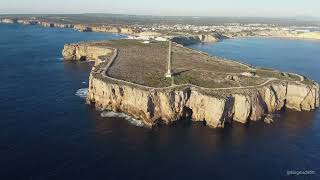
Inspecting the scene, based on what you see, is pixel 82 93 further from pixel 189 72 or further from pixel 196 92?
pixel 196 92

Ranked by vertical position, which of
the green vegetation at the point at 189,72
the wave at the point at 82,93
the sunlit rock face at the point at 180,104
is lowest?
the wave at the point at 82,93

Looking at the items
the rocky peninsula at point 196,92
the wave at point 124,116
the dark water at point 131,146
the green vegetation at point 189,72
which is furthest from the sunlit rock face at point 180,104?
the green vegetation at point 189,72

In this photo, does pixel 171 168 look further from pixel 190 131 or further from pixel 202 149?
pixel 190 131

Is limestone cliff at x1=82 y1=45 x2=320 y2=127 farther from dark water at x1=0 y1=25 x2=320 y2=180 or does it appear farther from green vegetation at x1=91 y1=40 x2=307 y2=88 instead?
green vegetation at x1=91 y1=40 x2=307 y2=88

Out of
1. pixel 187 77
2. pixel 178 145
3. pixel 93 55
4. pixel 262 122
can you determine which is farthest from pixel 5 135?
pixel 93 55

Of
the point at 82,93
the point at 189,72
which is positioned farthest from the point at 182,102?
the point at 82,93

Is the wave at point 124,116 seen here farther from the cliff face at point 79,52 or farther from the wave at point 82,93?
the cliff face at point 79,52

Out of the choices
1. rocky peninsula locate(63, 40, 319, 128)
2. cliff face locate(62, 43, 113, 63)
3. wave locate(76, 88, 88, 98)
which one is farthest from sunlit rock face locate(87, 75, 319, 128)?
cliff face locate(62, 43, 113, 63)

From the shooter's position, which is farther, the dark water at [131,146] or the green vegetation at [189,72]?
the green vegetation at [189,72]
